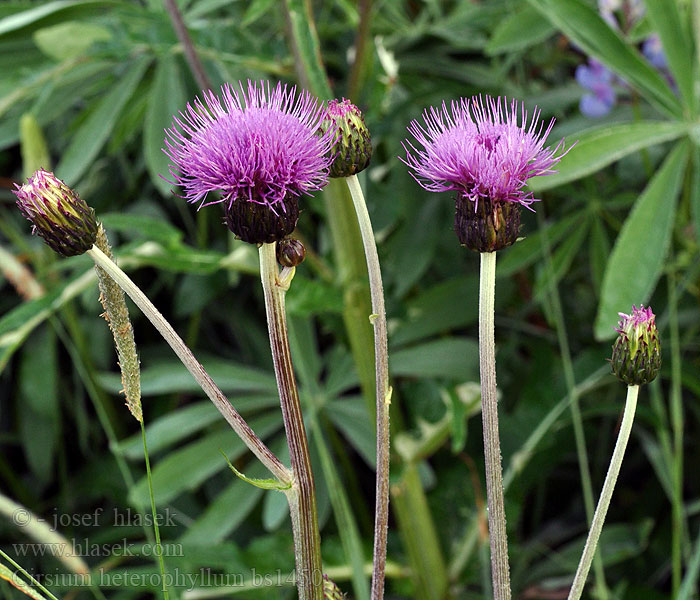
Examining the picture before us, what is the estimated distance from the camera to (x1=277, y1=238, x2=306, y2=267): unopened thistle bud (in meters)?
0.41

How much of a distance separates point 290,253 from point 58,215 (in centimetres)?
11

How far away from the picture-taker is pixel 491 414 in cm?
38

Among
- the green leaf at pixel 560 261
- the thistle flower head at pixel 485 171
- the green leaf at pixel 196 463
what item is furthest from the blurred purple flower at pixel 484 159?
the green leaf at pixel 196 463

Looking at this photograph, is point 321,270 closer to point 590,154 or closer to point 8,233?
point 590,154

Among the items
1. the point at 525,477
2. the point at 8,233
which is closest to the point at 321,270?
the point at 525,477

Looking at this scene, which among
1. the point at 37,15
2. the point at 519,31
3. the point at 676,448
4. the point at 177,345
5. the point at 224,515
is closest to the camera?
the point at 177,345

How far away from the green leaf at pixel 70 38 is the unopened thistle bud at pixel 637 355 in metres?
0.87

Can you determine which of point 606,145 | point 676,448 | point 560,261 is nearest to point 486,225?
point 676,448

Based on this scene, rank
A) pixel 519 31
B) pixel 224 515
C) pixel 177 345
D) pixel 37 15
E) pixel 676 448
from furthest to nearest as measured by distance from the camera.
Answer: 1. pixel 224 515
2. pixel 519 31
3. pixel 37 15
4. pixel 676 448
5. pixel 177 345

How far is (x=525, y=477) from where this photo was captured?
1.31m

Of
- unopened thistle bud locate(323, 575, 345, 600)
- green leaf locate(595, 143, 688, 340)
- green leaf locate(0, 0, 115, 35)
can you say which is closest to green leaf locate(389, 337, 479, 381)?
green leaf locate(595, 143, 688, 340)

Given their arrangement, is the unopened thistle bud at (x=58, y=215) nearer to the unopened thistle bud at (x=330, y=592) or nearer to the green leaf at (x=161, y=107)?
the unopened thistle bud at (x=330, y=592)

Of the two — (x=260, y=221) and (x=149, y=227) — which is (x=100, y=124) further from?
(x=260, y=221)

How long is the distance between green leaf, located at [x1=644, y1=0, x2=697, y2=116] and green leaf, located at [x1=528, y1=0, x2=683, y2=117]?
2 cm
